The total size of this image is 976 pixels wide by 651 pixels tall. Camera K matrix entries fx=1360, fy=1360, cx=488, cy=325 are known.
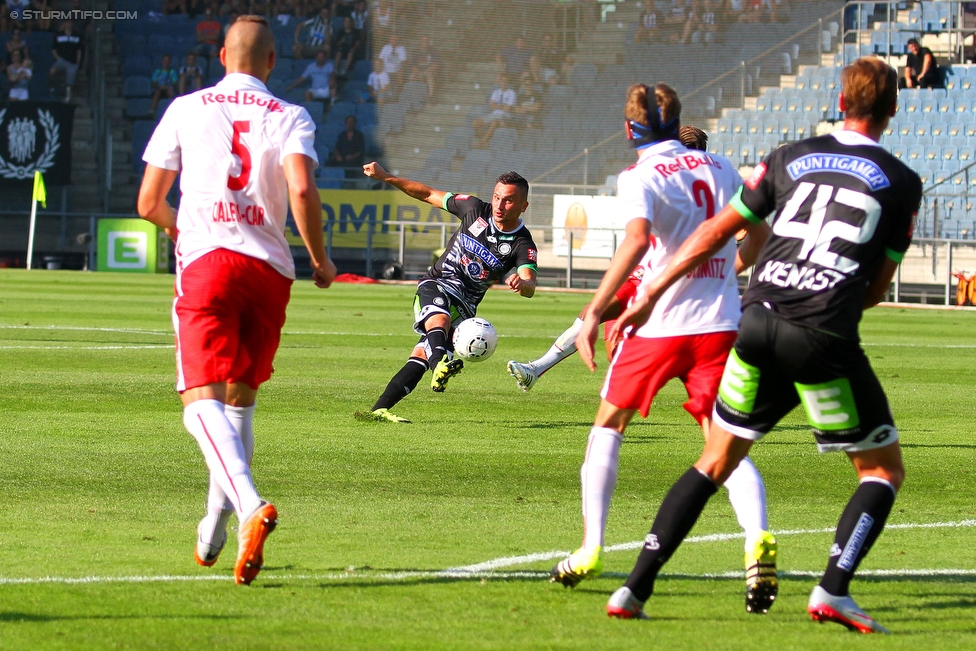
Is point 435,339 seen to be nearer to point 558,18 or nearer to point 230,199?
point 230,199

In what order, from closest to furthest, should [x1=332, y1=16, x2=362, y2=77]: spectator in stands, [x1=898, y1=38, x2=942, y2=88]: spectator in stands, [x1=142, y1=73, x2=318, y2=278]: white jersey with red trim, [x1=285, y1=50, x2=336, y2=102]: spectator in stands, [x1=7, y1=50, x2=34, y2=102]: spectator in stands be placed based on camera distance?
[x1=142, y1=73, x2=318, y2=278]: white jersey with red trim < [x1=898, y1=38, x2=942, y2=88]: spectator in stands < [x1=7, y1=50, x2=34, y2=102]: spectator in stands < [x1=285, y1=50, x2=336, y2=102]: spectator in stands < [x1=332, y1=16, x2=362, y2=77]: spectator in stands

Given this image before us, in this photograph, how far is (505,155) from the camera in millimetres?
37656

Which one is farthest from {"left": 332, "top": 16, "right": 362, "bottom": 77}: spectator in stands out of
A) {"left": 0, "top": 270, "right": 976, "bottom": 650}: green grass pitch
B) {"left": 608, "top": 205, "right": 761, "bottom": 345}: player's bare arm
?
{"left": 608, "top": 205, "right": 761, "bottom": 345}: player's bare arm

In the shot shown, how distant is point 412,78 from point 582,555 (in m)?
35.3

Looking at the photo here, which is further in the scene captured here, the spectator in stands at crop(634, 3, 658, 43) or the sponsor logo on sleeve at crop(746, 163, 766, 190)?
the spectator in stands at crop(634, 3, 658, 43)

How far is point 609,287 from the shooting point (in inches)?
193

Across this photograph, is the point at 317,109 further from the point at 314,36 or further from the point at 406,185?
the point at 406,185

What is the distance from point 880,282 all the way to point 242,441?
2.54 metres

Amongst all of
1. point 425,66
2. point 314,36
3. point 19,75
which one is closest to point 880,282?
point 425,66

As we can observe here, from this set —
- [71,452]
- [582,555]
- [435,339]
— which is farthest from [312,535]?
[435,339]

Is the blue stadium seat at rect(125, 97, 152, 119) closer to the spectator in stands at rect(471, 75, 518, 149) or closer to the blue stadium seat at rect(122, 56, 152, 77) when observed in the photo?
the blue stadium seat at rect(122, 56, 152, 77)

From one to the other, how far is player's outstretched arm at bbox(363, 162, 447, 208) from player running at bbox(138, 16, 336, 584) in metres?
3.38

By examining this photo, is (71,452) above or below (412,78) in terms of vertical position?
below

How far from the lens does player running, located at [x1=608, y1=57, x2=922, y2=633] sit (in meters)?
4.56
